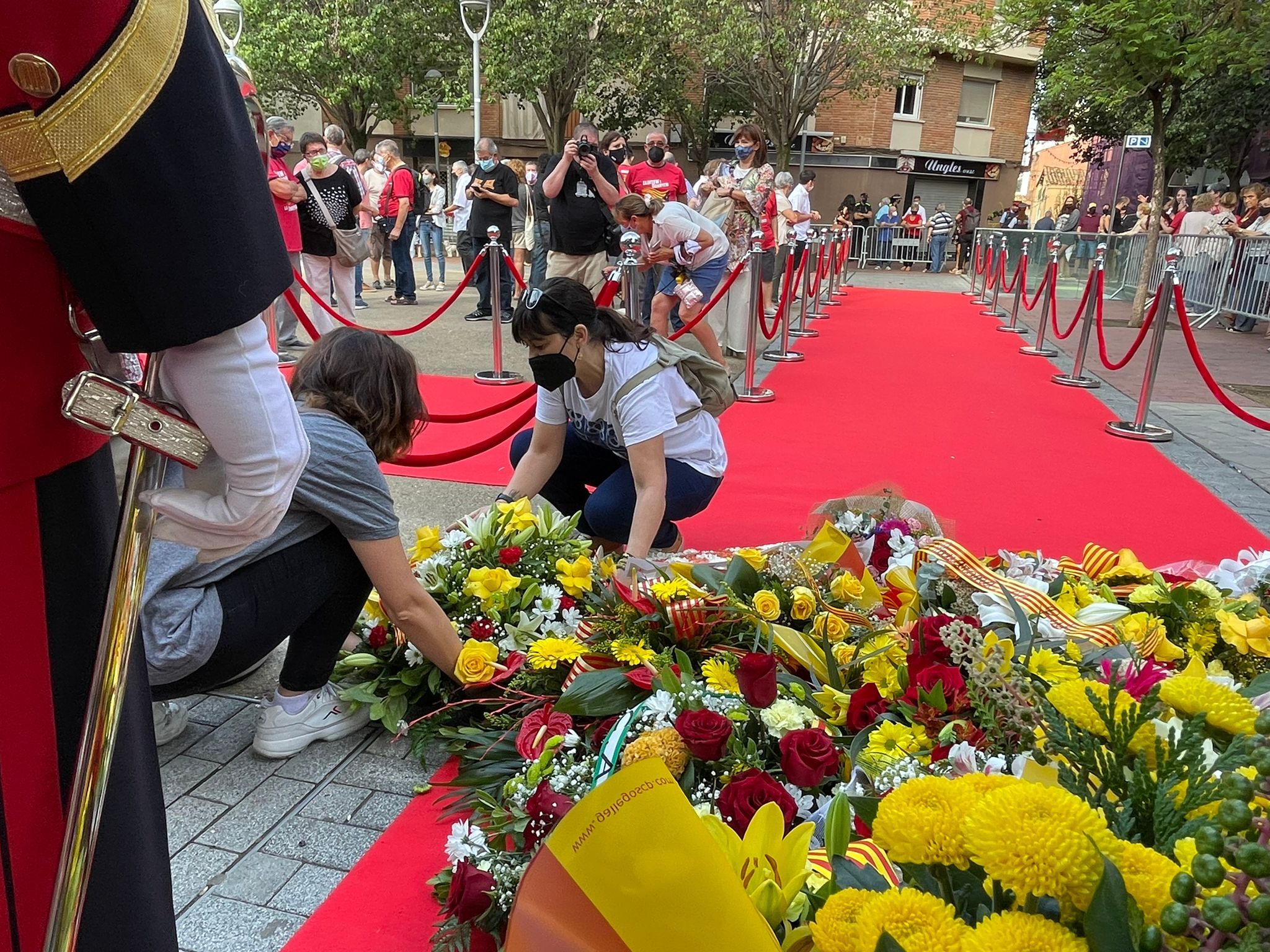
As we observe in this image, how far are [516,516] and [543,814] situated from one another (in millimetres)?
1483

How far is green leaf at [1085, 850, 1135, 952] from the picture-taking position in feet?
2.55

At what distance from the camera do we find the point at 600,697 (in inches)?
90.5

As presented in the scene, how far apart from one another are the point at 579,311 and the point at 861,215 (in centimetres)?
2261

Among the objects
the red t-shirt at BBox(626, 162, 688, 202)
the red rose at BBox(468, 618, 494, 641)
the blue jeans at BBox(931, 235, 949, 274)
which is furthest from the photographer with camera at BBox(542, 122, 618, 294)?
the blue jeans at BBox(931, 235, 949, 274)

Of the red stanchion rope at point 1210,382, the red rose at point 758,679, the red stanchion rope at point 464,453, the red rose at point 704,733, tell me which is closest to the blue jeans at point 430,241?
the red stanchion rope at point 1210,382

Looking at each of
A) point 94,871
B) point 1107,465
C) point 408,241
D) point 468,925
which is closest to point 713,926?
point 94,871

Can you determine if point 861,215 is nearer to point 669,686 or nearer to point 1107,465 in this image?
point 1107,465

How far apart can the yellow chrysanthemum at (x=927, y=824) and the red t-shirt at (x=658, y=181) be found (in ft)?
26.6

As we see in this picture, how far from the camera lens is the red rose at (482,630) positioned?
271cm

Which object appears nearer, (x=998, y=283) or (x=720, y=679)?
(x=720, y=679)

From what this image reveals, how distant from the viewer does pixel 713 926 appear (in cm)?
88

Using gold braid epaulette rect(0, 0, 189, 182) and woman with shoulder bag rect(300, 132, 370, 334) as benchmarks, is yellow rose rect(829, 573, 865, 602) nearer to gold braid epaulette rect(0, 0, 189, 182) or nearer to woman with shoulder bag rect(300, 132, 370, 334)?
gold braid epaulette rect(0, 0, 189, 182)

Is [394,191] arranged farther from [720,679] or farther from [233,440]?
[233,440]

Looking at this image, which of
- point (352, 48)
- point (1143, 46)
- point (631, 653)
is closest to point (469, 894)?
point (631, 653)
